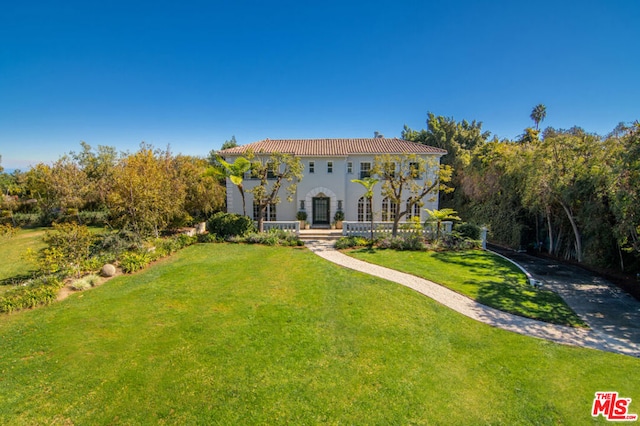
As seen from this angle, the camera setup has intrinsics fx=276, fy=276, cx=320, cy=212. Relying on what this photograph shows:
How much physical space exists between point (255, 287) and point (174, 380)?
4815 mm

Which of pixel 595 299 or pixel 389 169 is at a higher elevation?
pixel 389 169

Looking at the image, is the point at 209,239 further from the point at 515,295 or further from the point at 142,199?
the point at 515,295

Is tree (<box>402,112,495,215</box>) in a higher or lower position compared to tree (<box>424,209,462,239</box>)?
higher

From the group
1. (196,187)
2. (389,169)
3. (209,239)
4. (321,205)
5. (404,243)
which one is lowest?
(404,243)

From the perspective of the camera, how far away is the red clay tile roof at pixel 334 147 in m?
21.6

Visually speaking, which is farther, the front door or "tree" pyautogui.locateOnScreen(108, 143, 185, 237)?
the front door

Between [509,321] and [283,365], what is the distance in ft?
22.8

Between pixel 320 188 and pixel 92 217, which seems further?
pixel 92 217

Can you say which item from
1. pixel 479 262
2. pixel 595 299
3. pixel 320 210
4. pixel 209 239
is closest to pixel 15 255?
pixel 209 239

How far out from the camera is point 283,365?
611 cm

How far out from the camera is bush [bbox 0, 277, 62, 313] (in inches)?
341

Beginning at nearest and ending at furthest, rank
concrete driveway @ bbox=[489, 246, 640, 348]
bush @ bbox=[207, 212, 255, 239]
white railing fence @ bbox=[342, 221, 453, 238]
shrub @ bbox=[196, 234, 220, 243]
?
Result: concrete driveway @ bbox=[489, 246, 640, 348]
shrub @ bbox=[196, 234, 220, 243]
white railing fence @ bbox=[342, 221, 453, 238]
bush @ bbox=[207, 212, 255, 239]

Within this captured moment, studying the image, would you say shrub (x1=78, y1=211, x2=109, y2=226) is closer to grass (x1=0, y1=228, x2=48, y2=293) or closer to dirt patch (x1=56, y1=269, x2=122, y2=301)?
grass (x1=0, y1=228, x2=48, y2=293)

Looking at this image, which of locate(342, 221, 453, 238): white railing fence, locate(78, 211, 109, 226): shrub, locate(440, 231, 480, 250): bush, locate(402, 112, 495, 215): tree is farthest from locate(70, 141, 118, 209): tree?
locate(402, 112, 495, 215): tree
